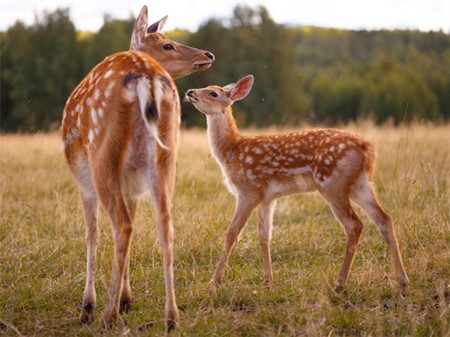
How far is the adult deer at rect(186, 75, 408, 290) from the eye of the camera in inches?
194

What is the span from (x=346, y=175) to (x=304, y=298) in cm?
112

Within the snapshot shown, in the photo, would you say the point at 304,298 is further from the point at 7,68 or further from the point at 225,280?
the point at 7,68

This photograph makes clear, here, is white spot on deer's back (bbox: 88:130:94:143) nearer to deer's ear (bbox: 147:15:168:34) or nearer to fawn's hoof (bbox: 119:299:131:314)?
fawn's hoof (bbox: 119:299:131:314)

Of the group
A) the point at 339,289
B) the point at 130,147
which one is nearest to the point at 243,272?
the point at 339,289

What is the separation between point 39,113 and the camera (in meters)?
34.2

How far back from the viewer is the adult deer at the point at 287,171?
16.1ft

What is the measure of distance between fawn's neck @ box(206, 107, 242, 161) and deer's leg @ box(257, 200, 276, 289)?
2.06ft

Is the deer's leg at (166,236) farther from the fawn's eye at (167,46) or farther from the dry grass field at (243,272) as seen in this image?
the fawn's eye at (167,46)

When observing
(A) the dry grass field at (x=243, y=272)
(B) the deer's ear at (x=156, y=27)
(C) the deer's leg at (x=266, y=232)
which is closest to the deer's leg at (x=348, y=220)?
(A) the dry grass field at (x=243, y=272)

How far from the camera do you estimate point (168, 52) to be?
546cm

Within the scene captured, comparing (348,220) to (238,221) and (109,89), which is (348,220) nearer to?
(238,221)

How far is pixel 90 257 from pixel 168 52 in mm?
1911

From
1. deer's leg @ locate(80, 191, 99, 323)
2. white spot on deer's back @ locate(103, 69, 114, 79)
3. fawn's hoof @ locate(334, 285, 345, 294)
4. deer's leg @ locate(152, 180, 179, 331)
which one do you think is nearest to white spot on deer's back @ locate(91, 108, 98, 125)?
white spot on deer's back @ locate(103, 69, 114, 79)

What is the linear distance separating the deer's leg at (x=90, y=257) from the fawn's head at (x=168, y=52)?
1517 mm
